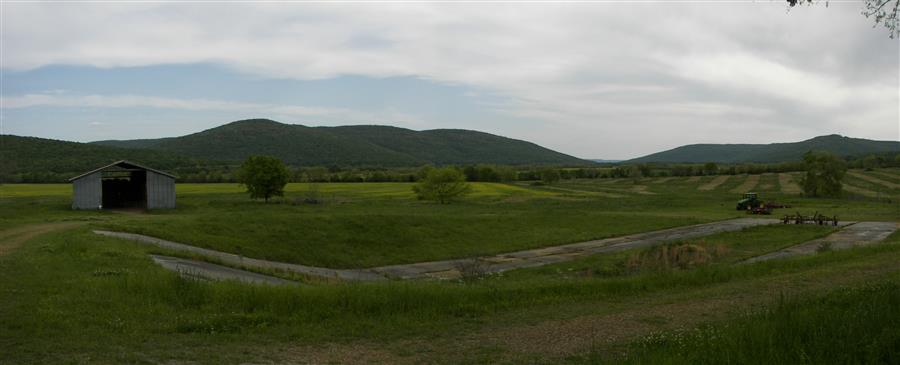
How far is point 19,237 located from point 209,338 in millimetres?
17509

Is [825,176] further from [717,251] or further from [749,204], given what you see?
[717,251]

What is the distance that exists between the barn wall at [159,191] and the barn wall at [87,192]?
3.42 metres

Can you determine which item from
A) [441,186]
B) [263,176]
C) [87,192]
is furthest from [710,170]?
[87,192]

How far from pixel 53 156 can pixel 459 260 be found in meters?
97.7

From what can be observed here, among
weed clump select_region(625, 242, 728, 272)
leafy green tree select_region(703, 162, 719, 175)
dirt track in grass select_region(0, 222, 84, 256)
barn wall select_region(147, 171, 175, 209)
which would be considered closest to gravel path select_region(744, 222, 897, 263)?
weed clump select_region(625, 242, 728, 272)

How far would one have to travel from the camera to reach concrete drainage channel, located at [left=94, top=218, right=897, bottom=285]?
799 inches

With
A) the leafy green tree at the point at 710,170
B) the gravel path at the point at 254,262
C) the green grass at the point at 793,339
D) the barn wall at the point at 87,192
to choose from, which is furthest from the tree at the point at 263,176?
the leafy green tree at the point at 710,170

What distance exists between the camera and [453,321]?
37.0 ft

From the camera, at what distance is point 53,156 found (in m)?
103

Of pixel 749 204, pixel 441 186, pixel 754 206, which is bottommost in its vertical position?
pixel 754 206

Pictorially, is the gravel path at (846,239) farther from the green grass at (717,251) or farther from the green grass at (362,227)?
the green grass at (362,227)

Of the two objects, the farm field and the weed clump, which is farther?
the weed clump

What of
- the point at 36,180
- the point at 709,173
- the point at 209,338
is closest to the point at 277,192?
the point at 36,180

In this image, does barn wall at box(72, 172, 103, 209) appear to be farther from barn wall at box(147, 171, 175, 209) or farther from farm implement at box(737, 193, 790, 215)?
farm implement at box(737, 193, 790, 215)
